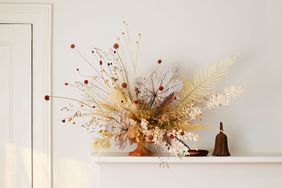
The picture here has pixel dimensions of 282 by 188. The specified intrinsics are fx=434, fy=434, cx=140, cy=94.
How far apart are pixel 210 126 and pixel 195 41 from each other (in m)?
0.50

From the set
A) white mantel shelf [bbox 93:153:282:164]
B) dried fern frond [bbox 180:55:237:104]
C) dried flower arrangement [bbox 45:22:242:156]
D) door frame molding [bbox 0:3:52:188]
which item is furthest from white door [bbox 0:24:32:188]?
dried fern frond [bbox 180:55:237:104]

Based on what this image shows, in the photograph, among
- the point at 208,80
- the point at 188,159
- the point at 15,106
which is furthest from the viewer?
the point at 15,106

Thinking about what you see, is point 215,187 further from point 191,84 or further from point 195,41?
point 195,41

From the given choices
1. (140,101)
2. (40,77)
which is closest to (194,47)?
(140,101)

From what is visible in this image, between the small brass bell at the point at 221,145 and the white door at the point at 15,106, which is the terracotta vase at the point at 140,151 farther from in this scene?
the white door at the point at 15,106

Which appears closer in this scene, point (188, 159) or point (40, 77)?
point (188, 159)

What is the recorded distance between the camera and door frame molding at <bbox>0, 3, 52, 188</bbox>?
Answer: 8.13 feet

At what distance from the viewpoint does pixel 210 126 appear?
2.49m

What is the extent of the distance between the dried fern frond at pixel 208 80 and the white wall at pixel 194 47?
11cm

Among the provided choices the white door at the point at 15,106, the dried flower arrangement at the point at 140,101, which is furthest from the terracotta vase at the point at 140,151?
the white door at the point at 15,106

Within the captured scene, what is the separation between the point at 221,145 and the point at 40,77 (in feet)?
3.59

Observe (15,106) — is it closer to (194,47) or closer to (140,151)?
(140,151)

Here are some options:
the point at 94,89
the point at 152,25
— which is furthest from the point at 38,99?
the point at 152,25

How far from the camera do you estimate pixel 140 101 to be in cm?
230
